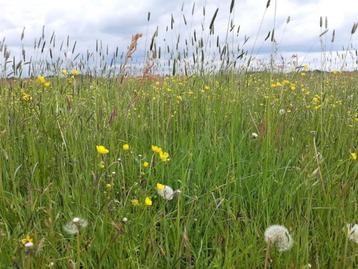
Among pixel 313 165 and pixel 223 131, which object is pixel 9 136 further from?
pixel 313 165

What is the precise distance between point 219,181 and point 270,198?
0.93 ft

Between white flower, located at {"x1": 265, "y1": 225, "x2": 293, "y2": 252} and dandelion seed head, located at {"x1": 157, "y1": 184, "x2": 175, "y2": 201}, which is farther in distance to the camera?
dandelion seed head, located at {"x1": 157, "y1": 184, "x2": 175, "y2": 201}

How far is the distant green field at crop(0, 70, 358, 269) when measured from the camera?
137 cm

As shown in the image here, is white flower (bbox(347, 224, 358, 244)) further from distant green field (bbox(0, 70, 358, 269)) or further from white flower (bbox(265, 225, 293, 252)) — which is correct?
white flower (bbox(265, 225, 293, 252))

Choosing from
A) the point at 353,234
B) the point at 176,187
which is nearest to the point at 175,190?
the point at 176,187

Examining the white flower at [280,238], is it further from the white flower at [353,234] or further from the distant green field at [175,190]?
the white flower at [353,234]

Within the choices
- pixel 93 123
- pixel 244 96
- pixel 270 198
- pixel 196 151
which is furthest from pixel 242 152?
pixel 244 96

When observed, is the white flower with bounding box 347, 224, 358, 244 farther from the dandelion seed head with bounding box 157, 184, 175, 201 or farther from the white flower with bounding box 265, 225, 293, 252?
the dandelion seed head with bounding box 157, 184, 175, 201

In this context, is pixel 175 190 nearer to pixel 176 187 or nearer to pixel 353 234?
pixel 176 187

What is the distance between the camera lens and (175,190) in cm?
192

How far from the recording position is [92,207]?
5.56 feet

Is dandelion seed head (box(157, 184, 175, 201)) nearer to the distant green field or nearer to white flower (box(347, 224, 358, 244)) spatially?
the distant green field

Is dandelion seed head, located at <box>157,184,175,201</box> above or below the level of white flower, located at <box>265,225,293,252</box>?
above

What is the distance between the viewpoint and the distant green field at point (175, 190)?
4.49ft
